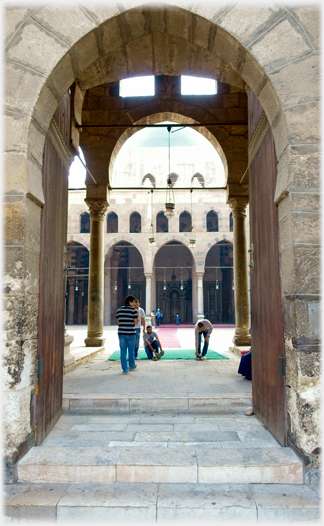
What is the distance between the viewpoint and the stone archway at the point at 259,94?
2680 mm

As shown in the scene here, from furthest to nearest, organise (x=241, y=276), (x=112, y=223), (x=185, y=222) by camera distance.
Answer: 1. (x=112, y=223)
2. (x=185, y=222)
3. (x=241, y=276)

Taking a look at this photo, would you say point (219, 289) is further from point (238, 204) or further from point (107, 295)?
point (238, 204)

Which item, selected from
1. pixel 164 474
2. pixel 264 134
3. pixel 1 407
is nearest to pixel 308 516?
pixel 164 474

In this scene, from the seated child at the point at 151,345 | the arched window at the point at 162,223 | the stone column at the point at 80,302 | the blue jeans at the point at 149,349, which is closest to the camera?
the seated child at the point at 151,345

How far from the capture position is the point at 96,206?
9414 mm

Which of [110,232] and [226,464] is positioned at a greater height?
[110,232]

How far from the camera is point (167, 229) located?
24281 millimetres

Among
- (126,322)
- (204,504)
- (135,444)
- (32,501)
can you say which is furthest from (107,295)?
(204,504)

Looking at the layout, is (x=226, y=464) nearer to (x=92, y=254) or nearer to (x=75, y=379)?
(x=75, y=379)

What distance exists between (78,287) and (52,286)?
77.0 ft

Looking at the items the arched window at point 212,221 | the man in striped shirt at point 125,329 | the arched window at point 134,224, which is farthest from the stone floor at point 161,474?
the arched window at point 134,224

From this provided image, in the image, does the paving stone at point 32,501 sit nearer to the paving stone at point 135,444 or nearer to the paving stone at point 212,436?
the paving stone at point 135,444

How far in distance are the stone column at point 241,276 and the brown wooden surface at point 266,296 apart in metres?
4.99

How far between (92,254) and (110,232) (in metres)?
15.5
